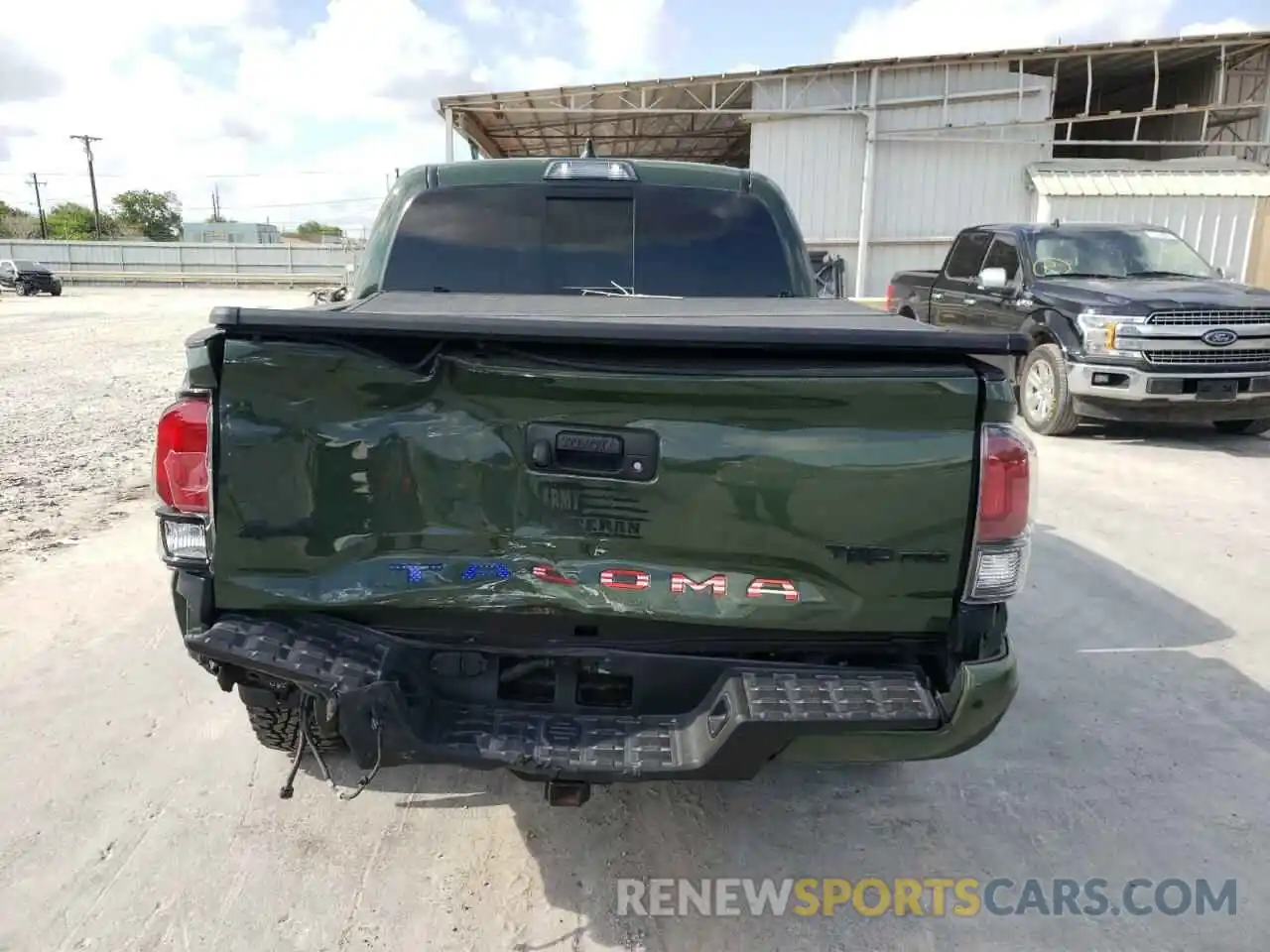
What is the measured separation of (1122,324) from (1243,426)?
2.25m

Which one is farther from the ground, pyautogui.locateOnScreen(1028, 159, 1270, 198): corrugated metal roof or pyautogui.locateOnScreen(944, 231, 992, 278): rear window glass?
pyautogui.locateOnScreen(1028, 159, 1270, 198): corrugated metal roof

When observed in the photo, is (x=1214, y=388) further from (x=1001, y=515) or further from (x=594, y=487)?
(x=594, y=487)

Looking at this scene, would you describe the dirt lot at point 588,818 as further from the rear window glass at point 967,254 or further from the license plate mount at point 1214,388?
the rear window glass at point 967,254

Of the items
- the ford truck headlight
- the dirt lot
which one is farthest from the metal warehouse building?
the dirt lot

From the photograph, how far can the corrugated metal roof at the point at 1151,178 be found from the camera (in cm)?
1900

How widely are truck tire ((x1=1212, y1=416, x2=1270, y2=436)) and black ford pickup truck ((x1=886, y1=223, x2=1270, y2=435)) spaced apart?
0.01 m

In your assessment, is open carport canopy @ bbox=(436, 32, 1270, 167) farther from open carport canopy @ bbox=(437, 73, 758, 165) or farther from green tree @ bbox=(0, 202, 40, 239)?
green tree @ bbox=(0, 202, 40, 239)

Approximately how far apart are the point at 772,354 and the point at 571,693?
1060 millimetres

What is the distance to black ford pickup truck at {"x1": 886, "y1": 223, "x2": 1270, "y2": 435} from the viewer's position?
812 cm

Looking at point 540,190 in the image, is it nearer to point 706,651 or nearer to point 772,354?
point 772,354

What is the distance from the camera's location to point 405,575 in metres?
2.39

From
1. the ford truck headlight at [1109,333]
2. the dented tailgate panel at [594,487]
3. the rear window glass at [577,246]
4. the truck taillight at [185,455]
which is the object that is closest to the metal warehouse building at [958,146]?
the ford truck headlight at [1109,333]

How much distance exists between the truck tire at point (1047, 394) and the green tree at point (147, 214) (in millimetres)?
86674

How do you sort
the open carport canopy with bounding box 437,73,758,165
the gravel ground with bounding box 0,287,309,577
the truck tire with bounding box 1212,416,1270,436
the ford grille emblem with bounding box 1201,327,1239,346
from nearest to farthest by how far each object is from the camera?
the gravel ground with bounding box 0,287,309,577 → the ford grille emblem with bounding box 1201,327,1239,346 → the truck tire with bounding box 1212,416,1270,436 → the open carport canopy with bounding box 437,73,758,165
